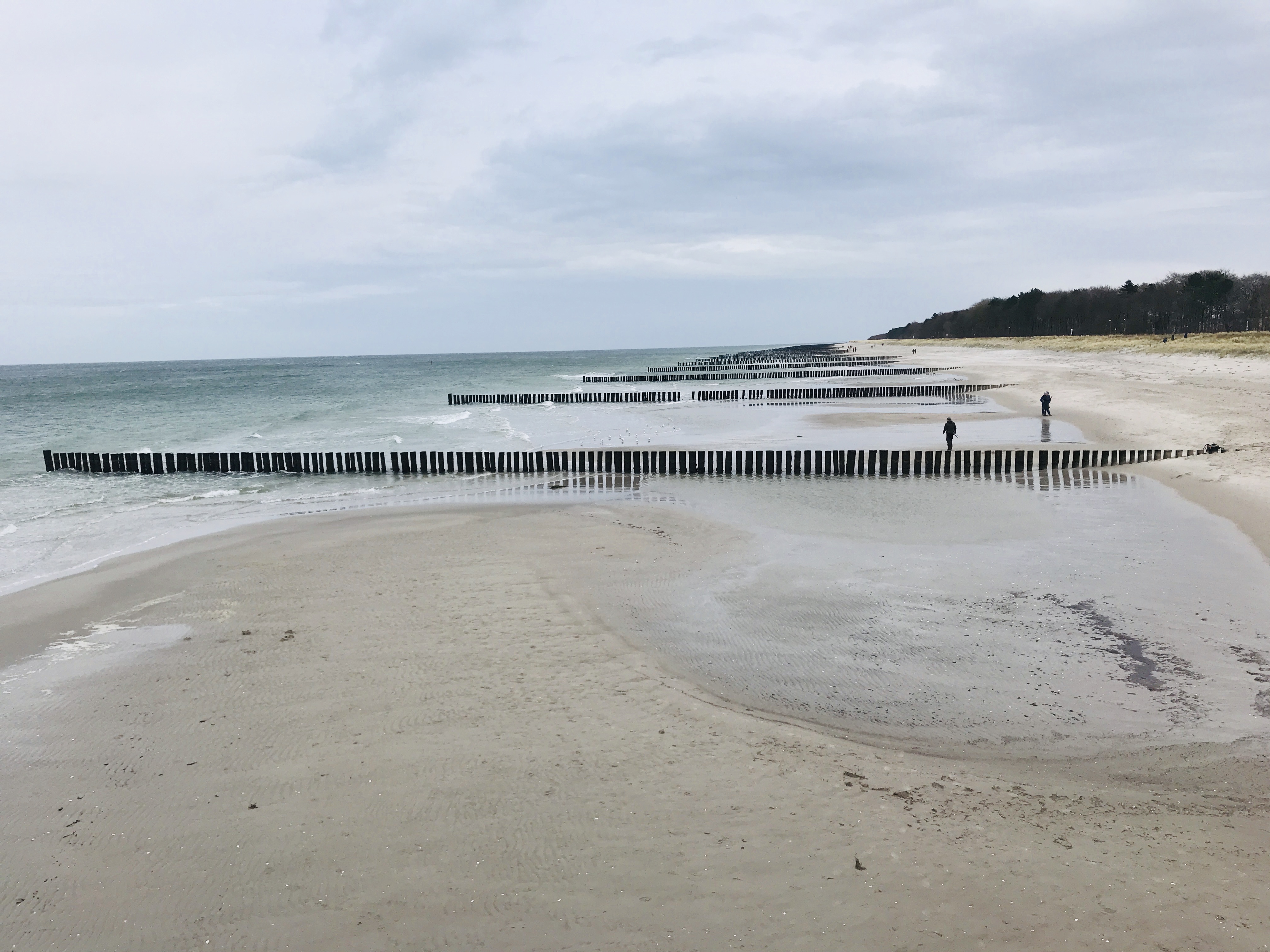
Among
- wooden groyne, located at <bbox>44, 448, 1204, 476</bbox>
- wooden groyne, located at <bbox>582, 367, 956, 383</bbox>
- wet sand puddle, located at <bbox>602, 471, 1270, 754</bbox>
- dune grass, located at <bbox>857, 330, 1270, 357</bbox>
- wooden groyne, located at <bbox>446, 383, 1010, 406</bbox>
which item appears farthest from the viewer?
wooden groyne, located at <bbox>582, 367, 956, 383</bbox>

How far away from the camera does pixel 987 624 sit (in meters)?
11.0

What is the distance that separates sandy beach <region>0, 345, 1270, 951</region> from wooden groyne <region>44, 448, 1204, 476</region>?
15.2 m

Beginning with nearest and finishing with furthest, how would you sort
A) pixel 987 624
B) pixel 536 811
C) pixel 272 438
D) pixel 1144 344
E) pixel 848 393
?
1. pixel 536 811
2. pixel 987 624
3. pixel 272 438
4. pixel 848 393
5. pixel 1144 344

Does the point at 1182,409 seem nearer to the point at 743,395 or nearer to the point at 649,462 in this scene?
the point at 649,462

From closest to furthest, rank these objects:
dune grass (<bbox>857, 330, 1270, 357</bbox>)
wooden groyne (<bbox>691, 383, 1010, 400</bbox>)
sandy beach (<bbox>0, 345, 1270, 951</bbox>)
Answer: sandy beach (<bbox>0, 345, 1270, 951</bbox>) → wooden groyne (<bbox>691, 383, 1010, 400</bbox>) → dune grass (<bbox>857, 330, 1270, 357</bbox>)

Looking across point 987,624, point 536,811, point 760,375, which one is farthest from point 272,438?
point 760,375

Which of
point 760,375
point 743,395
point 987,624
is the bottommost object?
point 987,624

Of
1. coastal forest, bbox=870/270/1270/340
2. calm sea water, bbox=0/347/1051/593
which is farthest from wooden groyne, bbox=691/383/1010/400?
coastal forest, bbox=870/270/1270/340

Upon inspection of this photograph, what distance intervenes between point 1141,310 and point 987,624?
485ft

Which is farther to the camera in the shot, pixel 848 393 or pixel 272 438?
pixel 848 393

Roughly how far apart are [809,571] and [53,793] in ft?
35.0

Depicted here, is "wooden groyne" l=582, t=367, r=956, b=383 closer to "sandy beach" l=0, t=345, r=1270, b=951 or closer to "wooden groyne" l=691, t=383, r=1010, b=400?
"wooden groyne" l=691, t=383, r=1010, b=400

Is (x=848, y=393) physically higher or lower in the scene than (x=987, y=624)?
higher

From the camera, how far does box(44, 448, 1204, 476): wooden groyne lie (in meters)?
25.0
